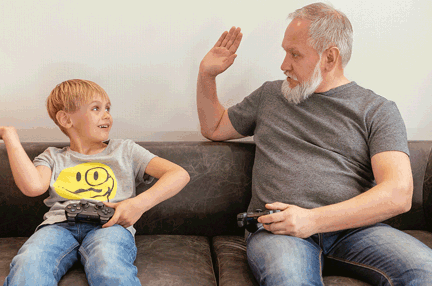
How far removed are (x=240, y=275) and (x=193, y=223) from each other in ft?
1.25

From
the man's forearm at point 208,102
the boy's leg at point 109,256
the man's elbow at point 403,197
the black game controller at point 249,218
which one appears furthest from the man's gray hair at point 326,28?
the boy's leg at point 109,256

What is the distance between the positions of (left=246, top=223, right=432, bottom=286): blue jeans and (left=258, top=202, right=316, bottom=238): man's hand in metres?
0.02

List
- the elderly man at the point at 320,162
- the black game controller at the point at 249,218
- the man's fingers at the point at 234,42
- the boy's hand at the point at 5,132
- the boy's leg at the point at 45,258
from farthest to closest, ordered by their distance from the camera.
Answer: the man's fingers at the point at 234,42
the boy's hand at the point at 5,132
the black game controller at the point at 249,218
the elderly man at the point at 320,162
the boy's leg at the point at 45,258

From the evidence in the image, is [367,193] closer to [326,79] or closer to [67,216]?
[326,79]

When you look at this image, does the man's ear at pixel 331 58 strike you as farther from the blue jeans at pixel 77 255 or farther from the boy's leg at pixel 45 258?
the boy's leg at pixel 45 258

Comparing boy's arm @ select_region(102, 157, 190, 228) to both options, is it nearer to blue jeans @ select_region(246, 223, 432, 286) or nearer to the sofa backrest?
the sofa backrest

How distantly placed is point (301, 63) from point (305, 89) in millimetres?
99

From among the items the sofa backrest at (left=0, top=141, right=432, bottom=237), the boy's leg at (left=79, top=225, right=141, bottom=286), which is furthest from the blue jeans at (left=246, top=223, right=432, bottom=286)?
the boy's leg at (left=79, top=225, right=141, bottom=286)

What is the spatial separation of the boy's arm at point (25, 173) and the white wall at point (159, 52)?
0.37 m

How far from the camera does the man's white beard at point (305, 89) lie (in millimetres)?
1352

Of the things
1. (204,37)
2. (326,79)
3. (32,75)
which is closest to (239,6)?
(204,37)

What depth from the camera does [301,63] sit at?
4.48ft

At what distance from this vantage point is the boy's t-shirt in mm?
1274

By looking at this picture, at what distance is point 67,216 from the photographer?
3.76 ft
